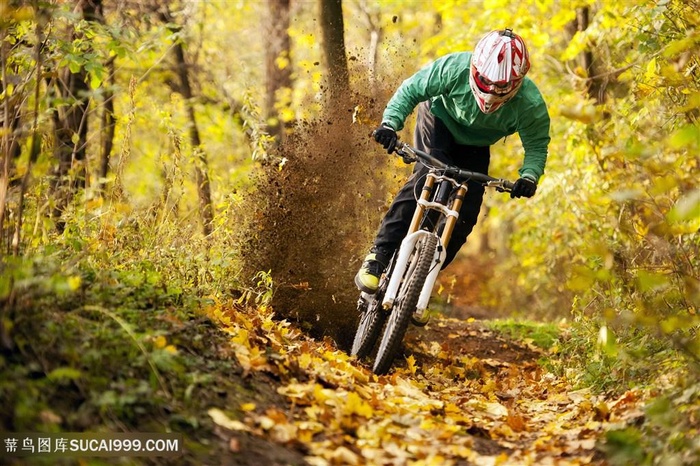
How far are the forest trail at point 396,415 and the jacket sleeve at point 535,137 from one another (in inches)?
61.3

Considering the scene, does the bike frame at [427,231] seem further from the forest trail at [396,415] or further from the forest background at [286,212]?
the forest background at [286,212]

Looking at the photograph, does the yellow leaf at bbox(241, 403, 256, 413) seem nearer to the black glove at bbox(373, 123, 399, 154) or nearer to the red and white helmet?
the black glove at bbox(373, 123, 399, 154)

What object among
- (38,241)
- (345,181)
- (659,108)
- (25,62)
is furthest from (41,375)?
(659,108)

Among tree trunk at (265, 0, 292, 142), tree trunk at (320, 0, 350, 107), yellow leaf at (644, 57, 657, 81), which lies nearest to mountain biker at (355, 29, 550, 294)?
yellow leaf at (644, 57, 657, 81)

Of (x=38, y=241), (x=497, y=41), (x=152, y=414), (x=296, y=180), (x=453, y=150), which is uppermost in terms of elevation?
(x=497, y=41)

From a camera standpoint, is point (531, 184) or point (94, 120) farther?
point (94, 120)

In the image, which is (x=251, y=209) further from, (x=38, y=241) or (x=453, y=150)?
(x=38, y=241)

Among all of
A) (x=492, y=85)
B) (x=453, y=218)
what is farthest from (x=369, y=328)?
(x=492, y=85)

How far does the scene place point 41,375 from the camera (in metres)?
3.53

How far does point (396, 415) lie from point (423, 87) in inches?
99.0

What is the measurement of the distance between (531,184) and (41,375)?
3.39 metres

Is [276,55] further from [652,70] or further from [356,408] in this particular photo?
A: [356,408]

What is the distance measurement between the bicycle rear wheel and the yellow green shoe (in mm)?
351

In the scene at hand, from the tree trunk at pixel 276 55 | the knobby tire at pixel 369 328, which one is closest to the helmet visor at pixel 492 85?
the knobby tire at pixel 369 328
